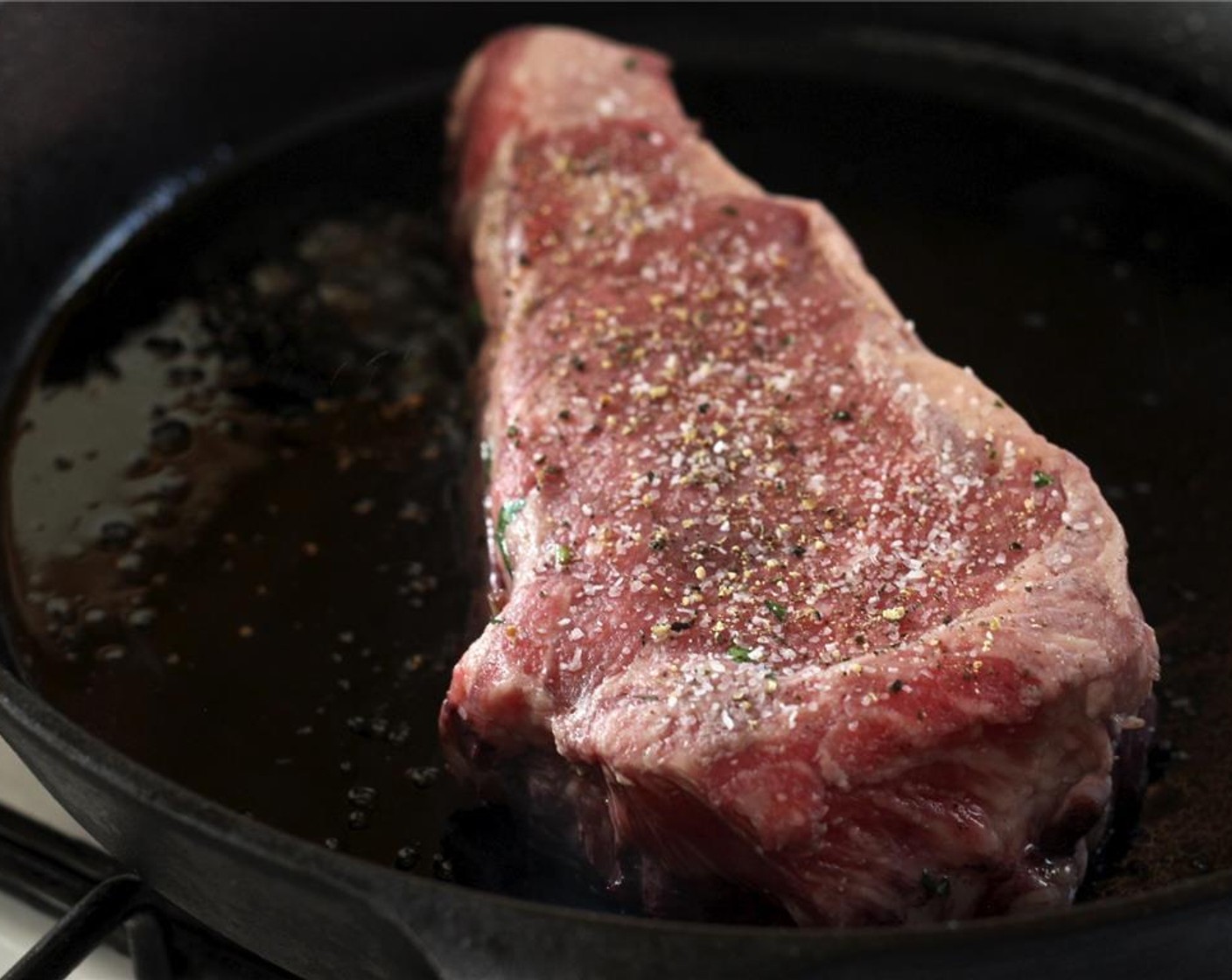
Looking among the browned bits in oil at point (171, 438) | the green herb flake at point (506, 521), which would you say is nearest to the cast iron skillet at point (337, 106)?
the browned bits in oil at point (171, 438)

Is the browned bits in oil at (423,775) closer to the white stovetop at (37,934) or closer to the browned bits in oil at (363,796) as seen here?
the browned bits in oil at (363,796)

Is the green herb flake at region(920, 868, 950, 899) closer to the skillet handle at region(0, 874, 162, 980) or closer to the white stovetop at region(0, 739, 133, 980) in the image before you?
the skillet handle at region(0, 874, 162, 980)

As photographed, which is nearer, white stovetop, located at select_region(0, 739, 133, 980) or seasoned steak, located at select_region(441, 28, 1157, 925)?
seasoned steak, located at select_region(441, 28, 1157, 925)

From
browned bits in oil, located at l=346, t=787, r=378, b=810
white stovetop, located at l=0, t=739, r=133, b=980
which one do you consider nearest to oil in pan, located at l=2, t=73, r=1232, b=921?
browned bits in oil, located at l=346, t=787, r=378, b=810

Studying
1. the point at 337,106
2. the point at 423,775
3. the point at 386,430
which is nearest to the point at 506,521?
the point at 423,775

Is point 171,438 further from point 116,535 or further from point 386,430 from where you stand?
point 386,430

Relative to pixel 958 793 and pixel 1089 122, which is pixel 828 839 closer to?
pixel 958 793

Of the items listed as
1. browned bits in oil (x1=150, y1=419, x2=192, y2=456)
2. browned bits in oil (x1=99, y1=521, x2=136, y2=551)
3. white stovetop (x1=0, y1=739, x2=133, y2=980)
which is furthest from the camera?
browned bits in oil (x1=150, y1=419, x2=192, y2=456)

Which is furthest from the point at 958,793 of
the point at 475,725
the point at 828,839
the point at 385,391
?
the point at 385,391
